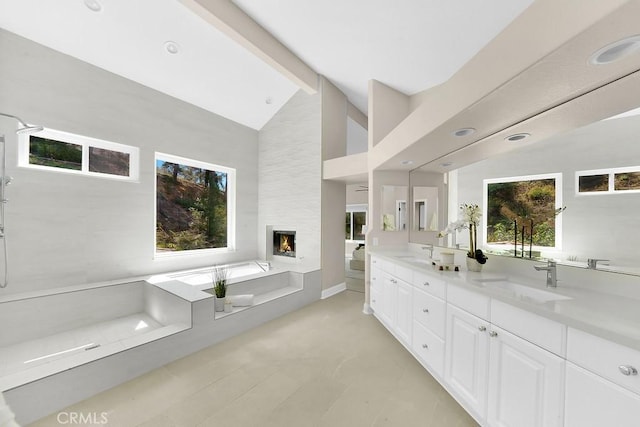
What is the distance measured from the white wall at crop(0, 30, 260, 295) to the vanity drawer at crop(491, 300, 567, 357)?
439 cm

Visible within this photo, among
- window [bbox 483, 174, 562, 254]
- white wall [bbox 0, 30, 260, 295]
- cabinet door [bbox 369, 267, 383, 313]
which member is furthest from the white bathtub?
window [bbox 483, 174, 562, 254]

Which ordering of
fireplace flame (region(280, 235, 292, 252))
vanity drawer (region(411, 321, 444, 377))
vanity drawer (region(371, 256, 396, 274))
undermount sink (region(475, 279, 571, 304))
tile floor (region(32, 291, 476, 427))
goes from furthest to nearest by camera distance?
fireplace flame (region(280, 235, 292, 252)) < vanity drawer (region(371, 256, 396, 274)) < vanity drawer (region(411, 321, 444, 377)) < tile floor (region(32, 291, 476, 427)) < undermount sink (region(475, 279, 571, 304))

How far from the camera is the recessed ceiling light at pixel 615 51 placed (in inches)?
40.5

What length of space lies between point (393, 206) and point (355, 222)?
5.55 metres

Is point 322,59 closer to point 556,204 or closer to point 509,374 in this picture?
point 556,204

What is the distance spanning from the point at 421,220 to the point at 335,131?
241 centimetres

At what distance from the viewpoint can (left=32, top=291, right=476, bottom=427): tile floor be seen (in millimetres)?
1729

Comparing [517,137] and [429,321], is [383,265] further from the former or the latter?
[517,137]

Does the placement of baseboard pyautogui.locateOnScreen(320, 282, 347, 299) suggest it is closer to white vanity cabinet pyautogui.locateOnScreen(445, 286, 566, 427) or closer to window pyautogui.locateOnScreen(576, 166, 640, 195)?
white vanity cabinet pyautogui.locateOnScreen(445, 286, 566, 427)

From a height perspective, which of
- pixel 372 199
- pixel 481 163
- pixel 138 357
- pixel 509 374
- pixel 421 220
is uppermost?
pixel 481 163

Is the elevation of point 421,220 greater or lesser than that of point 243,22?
lesser

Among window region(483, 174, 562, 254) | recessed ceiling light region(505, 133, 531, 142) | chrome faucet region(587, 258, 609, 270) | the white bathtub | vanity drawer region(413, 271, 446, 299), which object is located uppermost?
recessed ceiling light region(505, 133, 531, 142)

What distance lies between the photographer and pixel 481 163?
2398mm

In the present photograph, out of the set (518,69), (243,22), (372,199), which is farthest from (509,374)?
(243,22)
